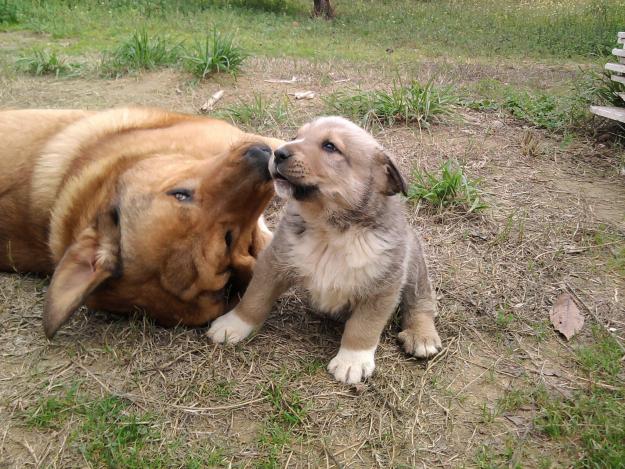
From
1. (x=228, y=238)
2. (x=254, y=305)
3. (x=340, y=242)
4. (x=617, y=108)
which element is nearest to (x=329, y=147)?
(x=340, y=242)

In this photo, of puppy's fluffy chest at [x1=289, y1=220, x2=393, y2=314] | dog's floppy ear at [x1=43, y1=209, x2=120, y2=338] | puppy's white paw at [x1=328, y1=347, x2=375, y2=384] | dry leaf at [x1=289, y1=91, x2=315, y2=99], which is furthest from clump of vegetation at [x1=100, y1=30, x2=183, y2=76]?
puppy's white paw at [x1=328, y1=347, x2=375, y2=384]

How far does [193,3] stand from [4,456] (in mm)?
14272

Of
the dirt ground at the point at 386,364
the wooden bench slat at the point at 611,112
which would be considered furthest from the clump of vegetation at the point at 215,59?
the wooden bench slat at the point at 611,112

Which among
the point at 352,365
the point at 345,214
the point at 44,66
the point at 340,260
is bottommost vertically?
the point at 44,66

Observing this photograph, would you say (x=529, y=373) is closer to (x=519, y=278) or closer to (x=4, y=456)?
(x=519, y=278)

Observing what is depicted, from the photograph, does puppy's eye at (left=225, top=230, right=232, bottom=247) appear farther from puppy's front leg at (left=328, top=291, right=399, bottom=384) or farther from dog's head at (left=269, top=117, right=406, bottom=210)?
puppy's front leg at (left=328, top=291, right=399, bottom=384)

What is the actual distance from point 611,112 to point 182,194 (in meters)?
4.90

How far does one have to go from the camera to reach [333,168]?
2949 millimetres

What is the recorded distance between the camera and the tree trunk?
1566 centimetres

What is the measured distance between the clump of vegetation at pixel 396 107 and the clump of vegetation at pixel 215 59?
5.77 ft

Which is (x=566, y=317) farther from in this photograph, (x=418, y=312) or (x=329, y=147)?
(x=329, y=147)

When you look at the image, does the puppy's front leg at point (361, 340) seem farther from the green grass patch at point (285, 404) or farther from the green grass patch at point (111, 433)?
the green grass patch at point (111, 433)

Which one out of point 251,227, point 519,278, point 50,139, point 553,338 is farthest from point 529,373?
point 50,139

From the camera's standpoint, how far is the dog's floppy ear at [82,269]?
2.67m
